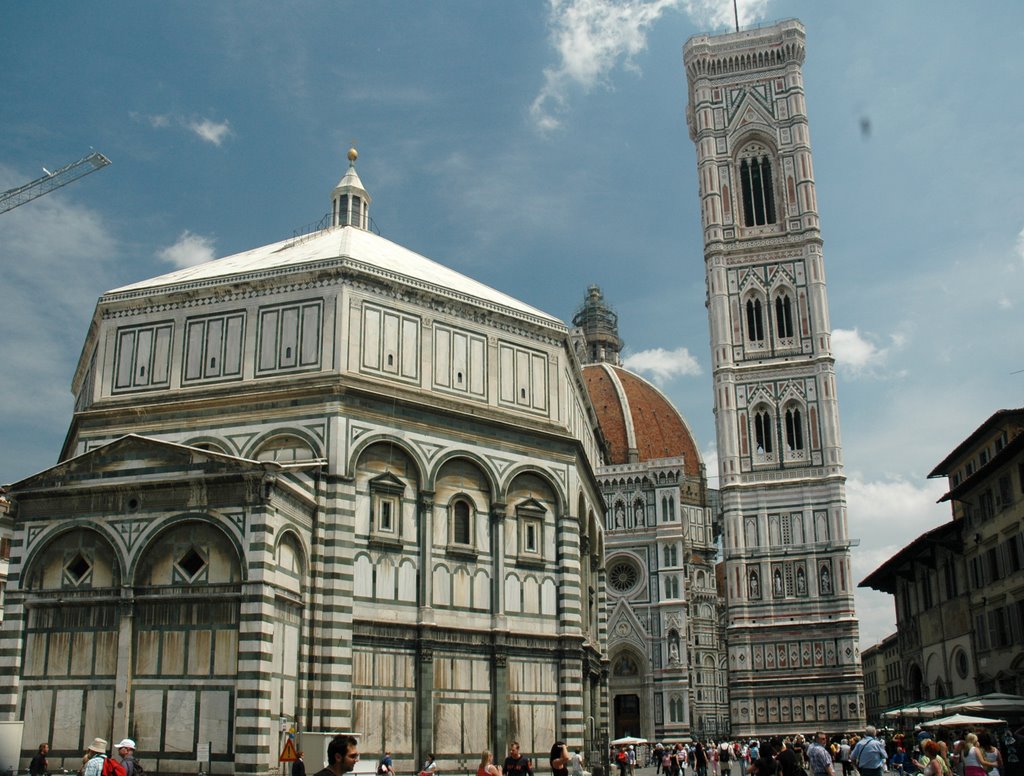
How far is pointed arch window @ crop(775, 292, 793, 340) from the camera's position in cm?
7450

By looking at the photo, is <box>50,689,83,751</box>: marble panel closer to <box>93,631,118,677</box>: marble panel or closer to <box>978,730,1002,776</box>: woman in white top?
<box>93,631,118,677</box>: marble panel

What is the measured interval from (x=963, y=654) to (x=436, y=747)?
23863 millimetres

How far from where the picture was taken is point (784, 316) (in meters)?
75.1

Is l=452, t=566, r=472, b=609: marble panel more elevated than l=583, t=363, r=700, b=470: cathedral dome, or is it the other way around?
l=583, t=363, r=700, b=470: cathedral dome

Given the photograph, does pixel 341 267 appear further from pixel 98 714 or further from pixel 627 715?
pixel 627 715

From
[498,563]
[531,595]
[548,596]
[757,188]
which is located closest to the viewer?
[498,563]

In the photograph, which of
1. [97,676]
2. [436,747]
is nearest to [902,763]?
[436,747]

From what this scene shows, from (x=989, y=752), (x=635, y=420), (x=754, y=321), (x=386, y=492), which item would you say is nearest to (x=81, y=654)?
(x=386, y=492)

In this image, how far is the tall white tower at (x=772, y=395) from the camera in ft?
222

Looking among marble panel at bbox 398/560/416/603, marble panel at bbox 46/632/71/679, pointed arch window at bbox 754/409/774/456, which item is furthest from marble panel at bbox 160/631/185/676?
pointed arch window at bbox 754/409/774/456

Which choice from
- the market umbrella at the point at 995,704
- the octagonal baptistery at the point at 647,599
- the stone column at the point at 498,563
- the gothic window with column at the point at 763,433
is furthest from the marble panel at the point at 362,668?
the octagonal baptistery at the point at 647,599

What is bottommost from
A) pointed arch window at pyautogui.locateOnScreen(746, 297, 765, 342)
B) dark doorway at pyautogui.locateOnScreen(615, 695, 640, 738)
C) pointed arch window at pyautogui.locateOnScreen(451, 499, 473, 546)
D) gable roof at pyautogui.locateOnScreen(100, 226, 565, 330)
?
dark doorway at pyautogui.locateOnScreen(615, 695, 640, 738)

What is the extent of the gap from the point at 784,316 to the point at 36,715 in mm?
59473

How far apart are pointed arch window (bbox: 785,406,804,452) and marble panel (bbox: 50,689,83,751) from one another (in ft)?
180
